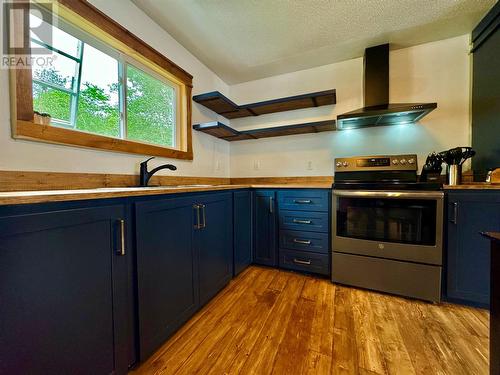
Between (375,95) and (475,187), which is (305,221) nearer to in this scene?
(475,187)

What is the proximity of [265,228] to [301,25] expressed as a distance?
199 centimetres

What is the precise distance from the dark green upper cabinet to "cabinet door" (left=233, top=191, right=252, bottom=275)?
216 centimetres

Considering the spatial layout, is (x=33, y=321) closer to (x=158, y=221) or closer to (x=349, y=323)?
(x=158, y=221)

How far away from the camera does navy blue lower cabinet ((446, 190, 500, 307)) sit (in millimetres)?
1532

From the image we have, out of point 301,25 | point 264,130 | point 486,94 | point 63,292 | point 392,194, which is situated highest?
point 301,25

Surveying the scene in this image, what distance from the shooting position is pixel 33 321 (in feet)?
2.24

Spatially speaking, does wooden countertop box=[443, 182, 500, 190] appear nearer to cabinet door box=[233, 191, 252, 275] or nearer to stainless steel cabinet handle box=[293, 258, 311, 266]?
stainless steel cabinet handle box=[293, 258, 311, 266]

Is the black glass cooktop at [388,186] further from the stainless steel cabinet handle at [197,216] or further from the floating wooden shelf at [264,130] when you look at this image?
the stainless steel cabinet handle at [197,216]

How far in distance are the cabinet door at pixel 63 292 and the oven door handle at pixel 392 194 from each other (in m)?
1.75

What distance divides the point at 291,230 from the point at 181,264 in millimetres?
1233

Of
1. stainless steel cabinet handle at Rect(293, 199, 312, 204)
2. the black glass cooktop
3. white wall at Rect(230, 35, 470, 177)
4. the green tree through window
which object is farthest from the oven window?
the green tree through window

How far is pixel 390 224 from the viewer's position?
1800 mm

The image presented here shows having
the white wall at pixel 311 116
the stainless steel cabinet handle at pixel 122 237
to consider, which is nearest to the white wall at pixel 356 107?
the white wall at pixel 311 116

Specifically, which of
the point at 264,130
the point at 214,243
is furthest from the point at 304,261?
the point at 264,130
